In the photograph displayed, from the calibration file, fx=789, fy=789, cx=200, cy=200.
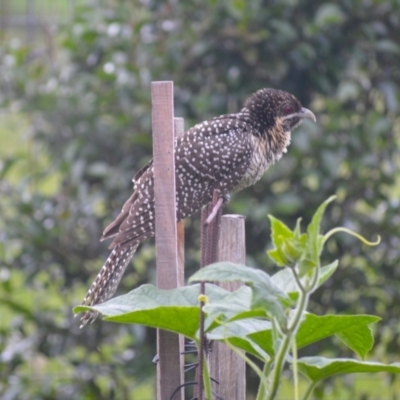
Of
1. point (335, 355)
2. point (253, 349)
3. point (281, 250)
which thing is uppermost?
point (281, 250)

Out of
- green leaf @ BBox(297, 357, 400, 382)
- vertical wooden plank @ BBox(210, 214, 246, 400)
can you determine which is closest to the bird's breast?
vertical wooden plank @ BBox(210, 214, 246, 400)

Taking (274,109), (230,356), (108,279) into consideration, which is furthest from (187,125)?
(230,356)

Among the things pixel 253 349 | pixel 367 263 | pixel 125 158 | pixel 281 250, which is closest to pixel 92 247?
pixel 125 158

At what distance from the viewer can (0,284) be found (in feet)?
13.7

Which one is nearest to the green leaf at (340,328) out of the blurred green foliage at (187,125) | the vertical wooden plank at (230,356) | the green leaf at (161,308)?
the green leaf at (161,308)

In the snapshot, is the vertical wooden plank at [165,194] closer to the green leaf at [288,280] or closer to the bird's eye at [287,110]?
the green leaf at [288,280]

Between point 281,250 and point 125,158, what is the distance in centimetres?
301

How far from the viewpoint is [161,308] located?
1.33 metres

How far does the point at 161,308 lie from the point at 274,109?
2.27 metres

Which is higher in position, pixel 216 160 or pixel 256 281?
pixel 216 160

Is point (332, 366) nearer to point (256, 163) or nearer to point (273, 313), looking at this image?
point (273, 313)

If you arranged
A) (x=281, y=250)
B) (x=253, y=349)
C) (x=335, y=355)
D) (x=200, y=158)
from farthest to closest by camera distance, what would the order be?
(x=335, y=355) < (x=200, y=158) < (x=253, y=349) < (x=281, y=250)

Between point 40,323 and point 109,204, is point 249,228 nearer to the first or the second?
point 109,204

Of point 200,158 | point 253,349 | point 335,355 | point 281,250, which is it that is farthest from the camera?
point 335,355
